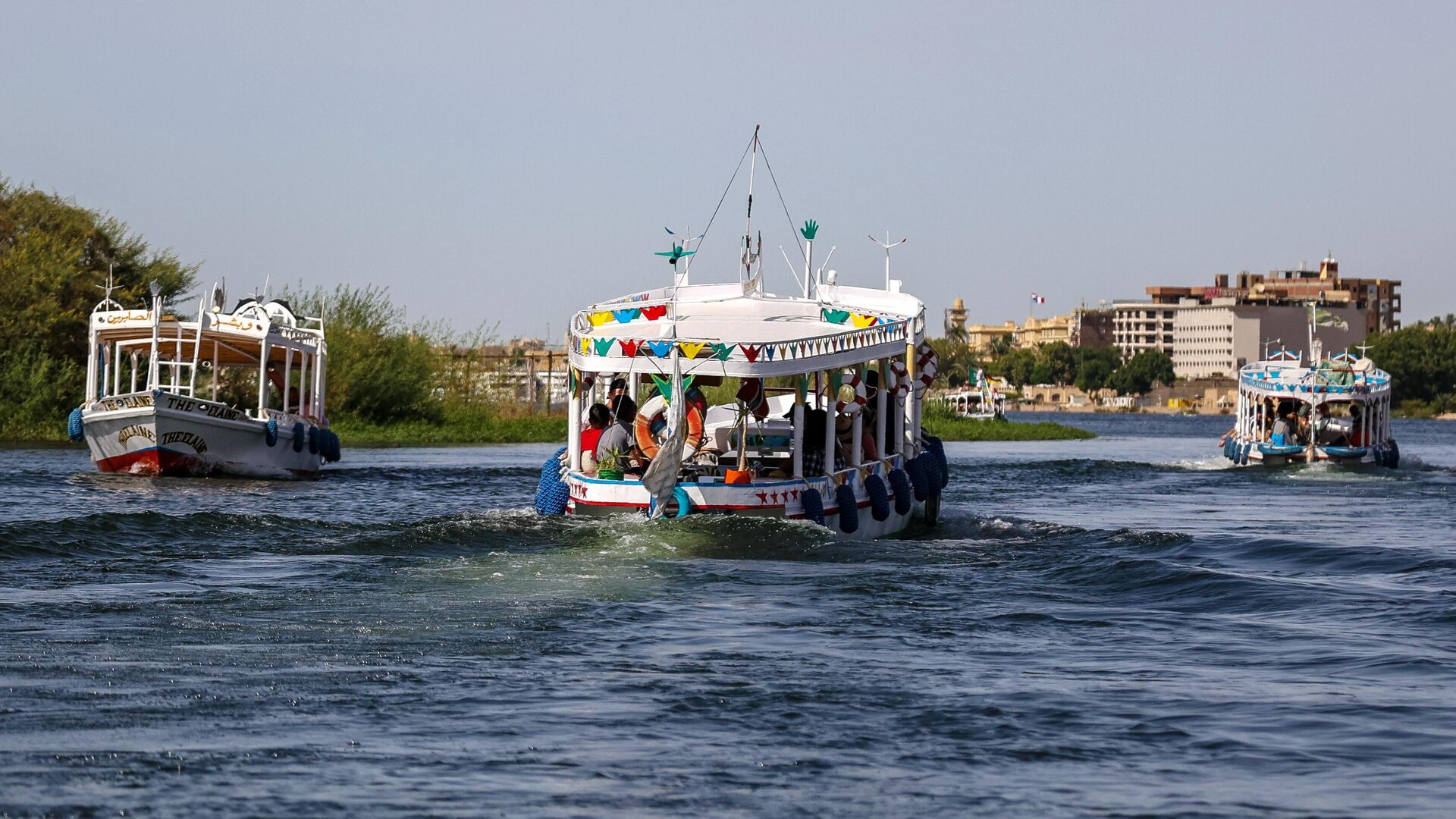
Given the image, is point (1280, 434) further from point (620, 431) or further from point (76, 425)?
point (620, 431)

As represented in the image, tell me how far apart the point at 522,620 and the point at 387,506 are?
15005 millimetres

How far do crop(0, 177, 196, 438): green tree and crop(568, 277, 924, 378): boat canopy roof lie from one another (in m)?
35.3

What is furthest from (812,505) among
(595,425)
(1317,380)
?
(1317,380)

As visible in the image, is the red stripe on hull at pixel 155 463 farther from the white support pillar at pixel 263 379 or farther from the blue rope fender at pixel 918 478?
the blue rope fender at pixel 918 478

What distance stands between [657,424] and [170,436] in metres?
16.3

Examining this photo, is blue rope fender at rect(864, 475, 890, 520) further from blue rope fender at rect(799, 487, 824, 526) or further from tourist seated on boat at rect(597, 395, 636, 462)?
tourist seated on boat at rect(597, 395, 636, 462)

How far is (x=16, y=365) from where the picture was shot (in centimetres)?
5309

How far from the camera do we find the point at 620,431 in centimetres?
1861

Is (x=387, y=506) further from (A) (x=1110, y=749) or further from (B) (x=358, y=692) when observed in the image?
(A) (x=1110, y=749)

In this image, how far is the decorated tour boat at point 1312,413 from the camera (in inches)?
1614

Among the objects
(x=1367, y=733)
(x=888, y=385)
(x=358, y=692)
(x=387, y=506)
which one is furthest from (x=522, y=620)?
(x=387, y=506)

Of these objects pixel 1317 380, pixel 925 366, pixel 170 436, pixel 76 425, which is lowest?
pixel 170 436

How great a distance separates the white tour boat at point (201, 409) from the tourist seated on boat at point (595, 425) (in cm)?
1543

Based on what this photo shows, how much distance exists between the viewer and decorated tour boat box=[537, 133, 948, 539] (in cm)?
1777
